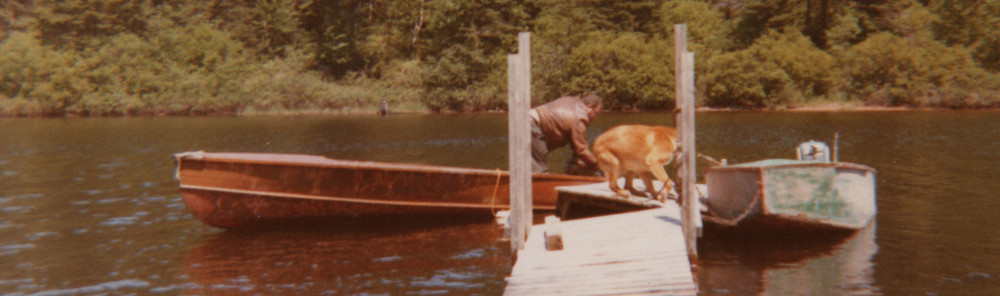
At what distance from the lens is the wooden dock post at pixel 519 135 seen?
9.42 metres

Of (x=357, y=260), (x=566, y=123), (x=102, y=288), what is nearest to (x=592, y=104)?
(x=566, y=123)

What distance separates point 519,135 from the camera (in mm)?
9594

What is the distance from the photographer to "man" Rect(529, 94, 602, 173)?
13008mm

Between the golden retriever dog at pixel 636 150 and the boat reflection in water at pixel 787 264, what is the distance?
131 centimetres

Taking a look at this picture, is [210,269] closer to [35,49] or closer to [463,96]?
[463,96]

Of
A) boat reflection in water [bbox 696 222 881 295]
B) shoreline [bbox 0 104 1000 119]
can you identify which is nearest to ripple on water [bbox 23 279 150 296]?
boat reflection in water [bbox 696 222 881 295]

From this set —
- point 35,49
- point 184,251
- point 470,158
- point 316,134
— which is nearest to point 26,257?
point 184,251

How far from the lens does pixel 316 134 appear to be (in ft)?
132

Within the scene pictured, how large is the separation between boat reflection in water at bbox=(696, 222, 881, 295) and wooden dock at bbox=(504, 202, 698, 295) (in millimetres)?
959

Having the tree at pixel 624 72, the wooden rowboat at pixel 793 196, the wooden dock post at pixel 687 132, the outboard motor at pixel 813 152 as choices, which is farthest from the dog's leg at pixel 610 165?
the tree at pixel 624 72

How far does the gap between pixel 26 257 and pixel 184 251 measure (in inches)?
82.5

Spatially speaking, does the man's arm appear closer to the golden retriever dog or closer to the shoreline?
the golden retriever dog

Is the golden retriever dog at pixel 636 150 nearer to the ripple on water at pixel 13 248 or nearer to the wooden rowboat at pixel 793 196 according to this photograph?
the wooden rowboat at pixel 793 196

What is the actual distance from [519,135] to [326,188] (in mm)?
4857
